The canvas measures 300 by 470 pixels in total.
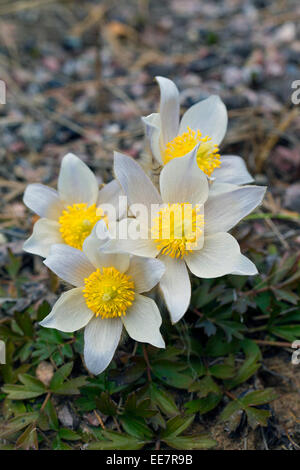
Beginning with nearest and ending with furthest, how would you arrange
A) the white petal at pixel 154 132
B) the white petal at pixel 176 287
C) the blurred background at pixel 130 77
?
1. the white petal at pixel 176 287
2. the white petal at pixel 154 132
3. the blurred background at pixel 130 77

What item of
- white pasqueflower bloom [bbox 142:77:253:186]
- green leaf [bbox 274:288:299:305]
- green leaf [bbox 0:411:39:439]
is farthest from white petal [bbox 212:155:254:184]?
green leaf [bbox 0:411:39:439]

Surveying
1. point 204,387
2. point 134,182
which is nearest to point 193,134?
point 134,182

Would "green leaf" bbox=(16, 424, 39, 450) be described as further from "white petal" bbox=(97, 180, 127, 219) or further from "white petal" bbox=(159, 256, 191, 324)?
"white petal" bbox=(97, 180, 127, 219)

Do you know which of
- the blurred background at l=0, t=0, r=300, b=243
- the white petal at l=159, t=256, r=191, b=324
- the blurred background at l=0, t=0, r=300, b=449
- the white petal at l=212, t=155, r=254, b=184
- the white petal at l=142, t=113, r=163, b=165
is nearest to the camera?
the white petal at l=159, t=256, r=191, b=324

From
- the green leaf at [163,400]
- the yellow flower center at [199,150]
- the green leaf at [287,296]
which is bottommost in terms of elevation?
the green leaf at [163,400]

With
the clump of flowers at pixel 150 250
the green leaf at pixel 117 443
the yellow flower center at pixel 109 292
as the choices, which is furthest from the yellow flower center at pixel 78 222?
the green leaf at pixel 117 443

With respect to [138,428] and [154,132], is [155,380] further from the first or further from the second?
[154,132]

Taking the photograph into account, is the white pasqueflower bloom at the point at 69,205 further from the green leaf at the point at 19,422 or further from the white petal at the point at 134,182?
the green leaf at the point at 19,422

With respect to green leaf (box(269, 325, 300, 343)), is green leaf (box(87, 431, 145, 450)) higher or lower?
lower
